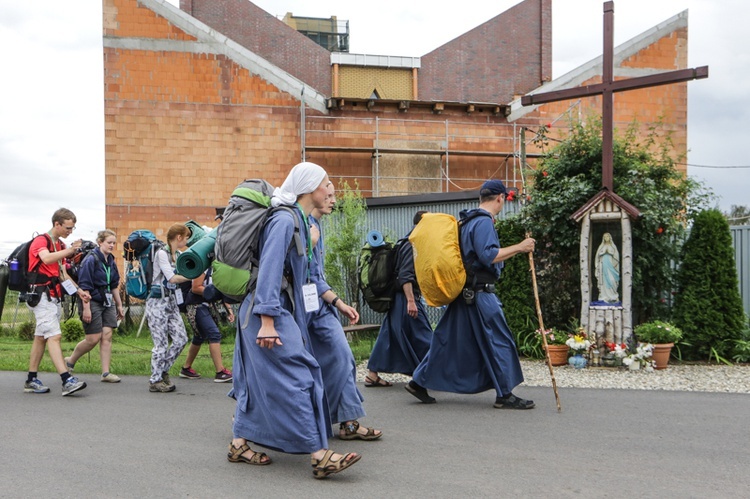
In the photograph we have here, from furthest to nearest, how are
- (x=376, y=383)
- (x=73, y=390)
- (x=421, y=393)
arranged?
→ 1. (x=376, y=383)
2. (x=73, y=390)
3. (x=421, y=393)

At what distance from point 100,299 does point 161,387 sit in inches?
62.5

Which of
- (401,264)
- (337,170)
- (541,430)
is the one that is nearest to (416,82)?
(337,170)

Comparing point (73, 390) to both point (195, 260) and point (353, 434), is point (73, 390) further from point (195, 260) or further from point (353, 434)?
point (353, 434)

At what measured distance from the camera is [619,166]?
11734 mm

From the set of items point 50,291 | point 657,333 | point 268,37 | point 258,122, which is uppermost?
point 268,37

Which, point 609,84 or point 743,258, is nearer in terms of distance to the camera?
point 609,84

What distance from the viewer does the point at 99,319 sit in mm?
9352

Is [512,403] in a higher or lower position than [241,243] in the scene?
lower

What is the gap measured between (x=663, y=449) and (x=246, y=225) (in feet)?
11.0

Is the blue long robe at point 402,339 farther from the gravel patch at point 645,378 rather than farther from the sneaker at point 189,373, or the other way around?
the sneaker at point 189,373

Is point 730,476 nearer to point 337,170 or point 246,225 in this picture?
point 246,225

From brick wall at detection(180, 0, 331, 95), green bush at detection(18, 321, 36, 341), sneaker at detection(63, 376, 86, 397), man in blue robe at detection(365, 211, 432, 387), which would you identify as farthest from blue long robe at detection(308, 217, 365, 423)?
brick wall at detection(180, 0, 331, 95)

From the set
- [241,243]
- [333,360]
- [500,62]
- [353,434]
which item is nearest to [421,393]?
[353,434]

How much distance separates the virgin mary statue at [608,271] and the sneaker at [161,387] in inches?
239
